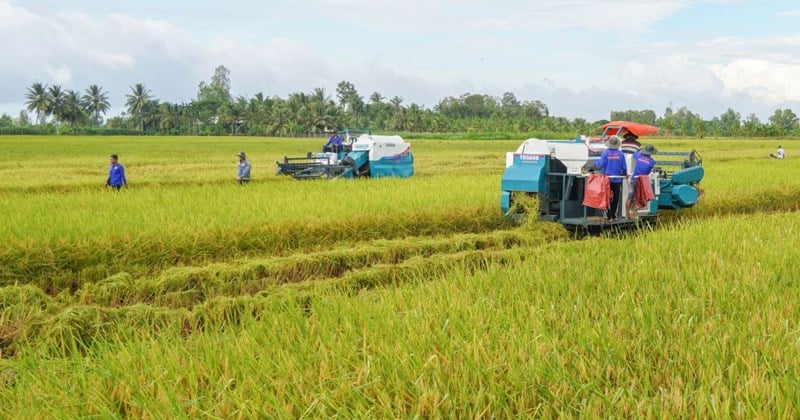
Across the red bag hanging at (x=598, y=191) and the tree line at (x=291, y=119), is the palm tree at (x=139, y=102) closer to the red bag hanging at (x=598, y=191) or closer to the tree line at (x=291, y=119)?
the tree line at (x=291, y=119)

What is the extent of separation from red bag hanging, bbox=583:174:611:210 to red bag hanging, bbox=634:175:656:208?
763 mm

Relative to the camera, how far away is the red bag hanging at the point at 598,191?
7.87 meters

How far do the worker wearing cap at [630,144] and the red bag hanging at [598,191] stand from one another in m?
1.01

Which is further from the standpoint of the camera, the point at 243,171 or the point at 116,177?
the point at 243,171

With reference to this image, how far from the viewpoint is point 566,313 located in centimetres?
382

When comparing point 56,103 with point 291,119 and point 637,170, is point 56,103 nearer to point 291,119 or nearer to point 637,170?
point 291,119

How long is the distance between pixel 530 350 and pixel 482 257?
440 cm

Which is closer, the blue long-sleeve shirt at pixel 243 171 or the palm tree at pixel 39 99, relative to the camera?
the blue long-sleeve shirt at pixel 243 171

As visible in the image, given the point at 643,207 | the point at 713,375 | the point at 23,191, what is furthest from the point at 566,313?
the point at 23,191

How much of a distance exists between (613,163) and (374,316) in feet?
17.4

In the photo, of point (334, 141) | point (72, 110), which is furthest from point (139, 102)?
point (334, 141)

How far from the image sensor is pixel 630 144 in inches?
344

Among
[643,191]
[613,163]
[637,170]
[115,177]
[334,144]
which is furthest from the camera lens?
[334,144]

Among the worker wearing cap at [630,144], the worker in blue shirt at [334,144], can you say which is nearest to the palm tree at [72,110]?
the worker in blue shirt at [334,144]
